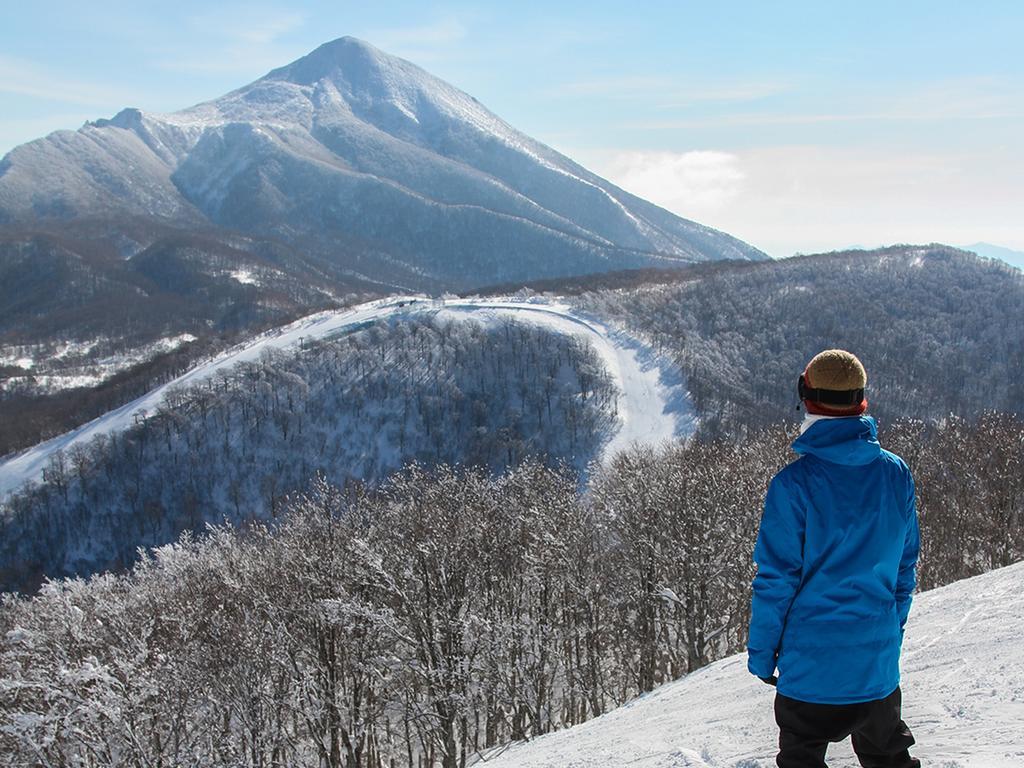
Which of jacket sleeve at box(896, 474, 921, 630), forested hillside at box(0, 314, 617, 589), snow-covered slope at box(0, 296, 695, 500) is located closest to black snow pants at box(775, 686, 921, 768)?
jacket sleeve at box(896, 474, 921, 630)

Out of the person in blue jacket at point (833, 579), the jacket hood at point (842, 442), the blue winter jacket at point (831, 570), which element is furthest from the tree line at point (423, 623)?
the jacket hood at point (842, 442)

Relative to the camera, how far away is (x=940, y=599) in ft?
46.3

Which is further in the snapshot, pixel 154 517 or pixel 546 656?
pixel 154 517

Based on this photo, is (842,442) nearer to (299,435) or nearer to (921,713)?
(921,713)

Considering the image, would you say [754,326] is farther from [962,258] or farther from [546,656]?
[546,656]

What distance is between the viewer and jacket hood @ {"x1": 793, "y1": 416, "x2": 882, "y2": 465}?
4.62 metres

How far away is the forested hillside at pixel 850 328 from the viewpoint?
390ft

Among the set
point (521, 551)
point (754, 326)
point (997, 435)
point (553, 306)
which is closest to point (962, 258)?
point (754, 326)

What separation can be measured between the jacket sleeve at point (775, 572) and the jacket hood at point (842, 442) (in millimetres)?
302

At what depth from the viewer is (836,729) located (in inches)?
186

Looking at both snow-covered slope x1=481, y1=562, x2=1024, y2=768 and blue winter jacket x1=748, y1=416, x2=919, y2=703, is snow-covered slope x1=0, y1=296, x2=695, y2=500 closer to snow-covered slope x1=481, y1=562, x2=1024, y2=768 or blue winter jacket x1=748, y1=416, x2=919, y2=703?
snow-covered slope x1=481, y1=562, x2=1024, y2=768

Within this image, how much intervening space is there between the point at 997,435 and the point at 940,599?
25.1 m

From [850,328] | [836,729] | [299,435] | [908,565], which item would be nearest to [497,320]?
[299,435]

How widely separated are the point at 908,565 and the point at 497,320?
126995mm
